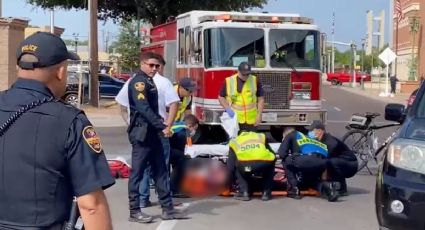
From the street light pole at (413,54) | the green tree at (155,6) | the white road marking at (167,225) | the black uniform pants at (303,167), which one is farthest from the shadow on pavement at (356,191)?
the street light pole at (413,54)

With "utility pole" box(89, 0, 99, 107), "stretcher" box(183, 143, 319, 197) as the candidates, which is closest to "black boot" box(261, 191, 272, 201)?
"stretcher" box(183, 143, 319, 197)

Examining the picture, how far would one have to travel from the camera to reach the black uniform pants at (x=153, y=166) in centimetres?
815

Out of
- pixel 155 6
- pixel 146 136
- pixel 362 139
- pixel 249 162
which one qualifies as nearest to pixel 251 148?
pixel 249 162

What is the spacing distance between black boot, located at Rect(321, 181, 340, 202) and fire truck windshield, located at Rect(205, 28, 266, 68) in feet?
17.5

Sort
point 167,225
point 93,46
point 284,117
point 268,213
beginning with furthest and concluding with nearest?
1. point 93,46
2. point 284,117
3. point 268,213
4. point 167,225

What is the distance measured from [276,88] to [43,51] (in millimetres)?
11756

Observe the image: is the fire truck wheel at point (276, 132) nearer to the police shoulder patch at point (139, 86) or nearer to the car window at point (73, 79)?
the police shoulder patch at point (139, 86)

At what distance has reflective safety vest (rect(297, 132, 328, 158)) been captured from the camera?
374 inches

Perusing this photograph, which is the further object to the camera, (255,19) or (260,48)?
(255,19)

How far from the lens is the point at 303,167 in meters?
9.41

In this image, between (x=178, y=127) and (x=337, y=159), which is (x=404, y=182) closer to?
(x=337, y=159)

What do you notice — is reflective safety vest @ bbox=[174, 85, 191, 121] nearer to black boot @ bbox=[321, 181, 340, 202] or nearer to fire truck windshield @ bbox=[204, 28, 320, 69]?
black boot @ bbox=[321, 181, 340, 202]

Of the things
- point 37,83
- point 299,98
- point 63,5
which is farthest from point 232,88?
point 63,5

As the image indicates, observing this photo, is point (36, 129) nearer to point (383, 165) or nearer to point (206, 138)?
point (383, 165)
